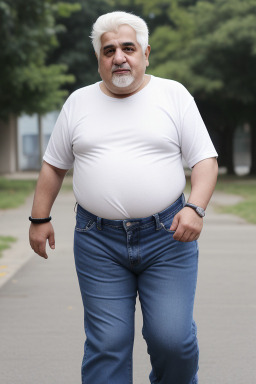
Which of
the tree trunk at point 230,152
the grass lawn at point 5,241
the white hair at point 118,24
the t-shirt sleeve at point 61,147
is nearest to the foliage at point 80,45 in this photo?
the tree trunk at point 230,152

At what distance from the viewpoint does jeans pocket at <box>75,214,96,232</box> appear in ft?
11.7

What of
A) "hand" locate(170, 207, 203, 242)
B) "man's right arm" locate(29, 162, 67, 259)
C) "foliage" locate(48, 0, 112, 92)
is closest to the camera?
"hand" locate(170, 207, 203, 242)

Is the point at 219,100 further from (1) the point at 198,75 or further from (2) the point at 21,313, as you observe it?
(2) the point at 21,313

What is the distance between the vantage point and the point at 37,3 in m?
22.8

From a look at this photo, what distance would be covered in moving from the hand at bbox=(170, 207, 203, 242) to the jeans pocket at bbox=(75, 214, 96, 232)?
38cm

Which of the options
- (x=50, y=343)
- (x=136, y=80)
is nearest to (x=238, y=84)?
(x=50, y=343)

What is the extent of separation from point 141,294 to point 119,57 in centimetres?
98

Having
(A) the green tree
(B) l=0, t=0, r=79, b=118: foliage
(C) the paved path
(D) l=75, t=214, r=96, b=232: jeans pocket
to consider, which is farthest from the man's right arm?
(A) the green tree

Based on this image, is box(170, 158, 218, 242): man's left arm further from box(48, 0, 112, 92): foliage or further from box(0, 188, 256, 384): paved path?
box(48, 0, 112, 92): foliage

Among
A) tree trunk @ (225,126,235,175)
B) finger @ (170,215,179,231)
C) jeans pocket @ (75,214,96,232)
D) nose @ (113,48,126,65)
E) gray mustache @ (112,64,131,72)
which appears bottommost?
tree trunk @ (225,126,235,175)

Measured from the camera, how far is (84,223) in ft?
11.8

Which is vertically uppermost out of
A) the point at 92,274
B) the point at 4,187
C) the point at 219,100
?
the point at 92,274

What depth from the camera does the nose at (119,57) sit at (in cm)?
344

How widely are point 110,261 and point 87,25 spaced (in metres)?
38.3
